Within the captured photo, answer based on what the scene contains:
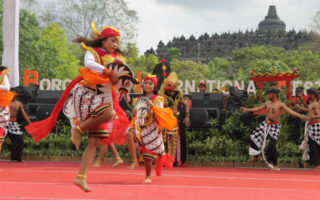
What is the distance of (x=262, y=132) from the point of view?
42.2ft

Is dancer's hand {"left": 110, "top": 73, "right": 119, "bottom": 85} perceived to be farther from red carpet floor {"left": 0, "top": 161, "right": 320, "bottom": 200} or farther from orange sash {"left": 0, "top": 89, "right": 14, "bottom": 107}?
orange sash {"left": 0, "top": 89, "right": 14, "bottom": 107}

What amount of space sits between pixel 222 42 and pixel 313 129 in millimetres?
126477

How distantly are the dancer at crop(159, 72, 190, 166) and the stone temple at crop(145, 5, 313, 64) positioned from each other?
117 m

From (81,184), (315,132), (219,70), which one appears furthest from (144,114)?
(219,70)

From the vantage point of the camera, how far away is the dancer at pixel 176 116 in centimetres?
1251

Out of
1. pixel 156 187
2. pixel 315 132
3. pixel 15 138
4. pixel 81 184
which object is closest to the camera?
pixel 81 184

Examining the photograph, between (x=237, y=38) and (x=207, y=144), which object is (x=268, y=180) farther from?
(x=237, y=38)

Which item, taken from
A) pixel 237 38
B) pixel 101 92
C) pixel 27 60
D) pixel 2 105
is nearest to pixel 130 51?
pixel 27 60

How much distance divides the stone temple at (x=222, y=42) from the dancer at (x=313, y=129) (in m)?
117

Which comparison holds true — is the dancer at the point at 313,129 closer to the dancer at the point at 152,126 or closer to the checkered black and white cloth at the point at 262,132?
the checkered black and white cloth at the point at 262,132

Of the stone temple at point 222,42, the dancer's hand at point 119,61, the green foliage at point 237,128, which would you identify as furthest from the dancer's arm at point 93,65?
the stone temple at point 222,42

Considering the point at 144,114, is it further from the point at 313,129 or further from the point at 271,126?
the point at 313,129

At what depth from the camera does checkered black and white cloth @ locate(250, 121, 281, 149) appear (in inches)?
494

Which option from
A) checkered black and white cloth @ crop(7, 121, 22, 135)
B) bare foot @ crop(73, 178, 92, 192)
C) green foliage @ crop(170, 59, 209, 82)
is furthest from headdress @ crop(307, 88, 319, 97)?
green foliage @ crop(170, 59, 209, 82)
